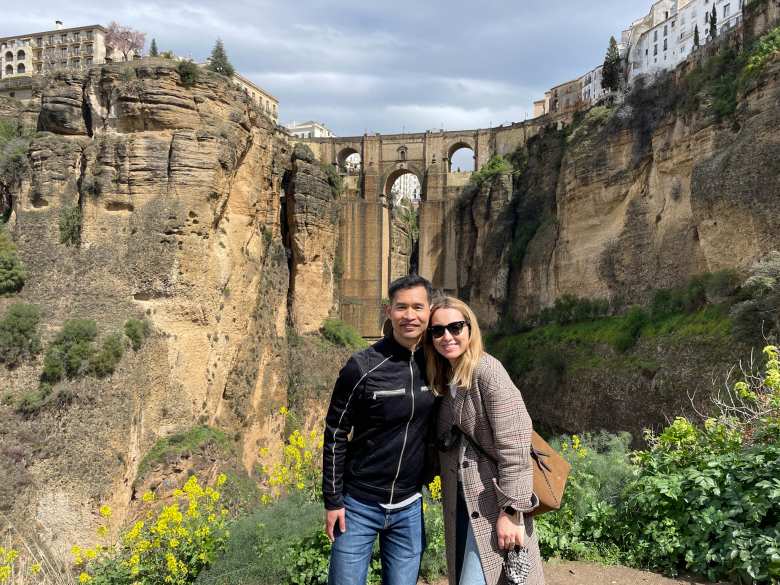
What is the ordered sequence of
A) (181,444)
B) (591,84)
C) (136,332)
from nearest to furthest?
(136,332)
(181,444)
(591,84)

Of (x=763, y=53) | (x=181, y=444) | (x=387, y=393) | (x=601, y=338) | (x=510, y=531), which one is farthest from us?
(x=601, y=338)

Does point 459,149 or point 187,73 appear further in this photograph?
point 459,149

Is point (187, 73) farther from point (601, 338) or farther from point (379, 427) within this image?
point (379, 427)

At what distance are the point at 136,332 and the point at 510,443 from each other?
14.6 meters

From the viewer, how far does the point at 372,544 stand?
335 cm

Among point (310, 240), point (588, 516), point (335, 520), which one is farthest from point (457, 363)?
point (310, 240)

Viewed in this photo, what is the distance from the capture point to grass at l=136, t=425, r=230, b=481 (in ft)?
50.4

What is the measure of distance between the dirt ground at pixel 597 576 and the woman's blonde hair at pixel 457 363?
210 centimetres

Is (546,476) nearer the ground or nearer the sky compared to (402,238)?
nearer the ground

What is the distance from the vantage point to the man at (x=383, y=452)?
10.8 feet

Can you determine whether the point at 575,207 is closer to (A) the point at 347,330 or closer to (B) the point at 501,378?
(A) the point at 347,330

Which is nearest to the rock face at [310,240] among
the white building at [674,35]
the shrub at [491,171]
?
the shrub at [491,171]

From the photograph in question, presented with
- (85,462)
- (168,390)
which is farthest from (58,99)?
(85,462)

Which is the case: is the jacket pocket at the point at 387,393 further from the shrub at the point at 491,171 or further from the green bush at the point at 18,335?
the shrub at the point at 491,171
